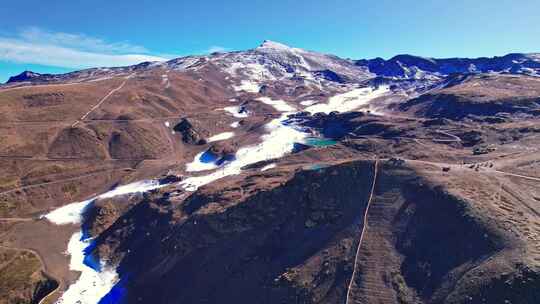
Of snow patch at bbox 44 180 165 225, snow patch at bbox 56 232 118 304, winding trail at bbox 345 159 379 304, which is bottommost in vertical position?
snow patch at bbox 56 232 118 304

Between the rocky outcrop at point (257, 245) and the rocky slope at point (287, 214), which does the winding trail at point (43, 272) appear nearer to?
the rocky slope at point (287, 214)

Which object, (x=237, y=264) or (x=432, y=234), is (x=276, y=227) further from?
(x=432, y=234)

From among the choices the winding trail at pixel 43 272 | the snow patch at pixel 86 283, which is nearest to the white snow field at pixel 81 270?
the snow patch at pixel 86 283

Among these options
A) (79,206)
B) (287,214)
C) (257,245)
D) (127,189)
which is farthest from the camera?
(127,189)

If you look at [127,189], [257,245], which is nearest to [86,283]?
[257,245]

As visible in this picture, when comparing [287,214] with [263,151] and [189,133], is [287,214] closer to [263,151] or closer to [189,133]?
[263,151]

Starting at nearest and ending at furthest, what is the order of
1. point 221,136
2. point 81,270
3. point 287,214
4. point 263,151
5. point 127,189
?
point 287,214
point 81,270
point 127,189
point 263,151
point 221,136

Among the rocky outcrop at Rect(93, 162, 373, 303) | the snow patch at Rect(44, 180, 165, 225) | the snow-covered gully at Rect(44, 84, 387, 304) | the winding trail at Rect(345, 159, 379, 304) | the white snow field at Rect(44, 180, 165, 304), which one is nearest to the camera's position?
the winding trail at Rect(345, 159, 379, 304)

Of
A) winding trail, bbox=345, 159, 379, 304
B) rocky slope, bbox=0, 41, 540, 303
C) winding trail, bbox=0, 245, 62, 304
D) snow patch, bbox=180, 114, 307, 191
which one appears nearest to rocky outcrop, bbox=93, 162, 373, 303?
rocky slope, bbox=0, 41, 540, 303

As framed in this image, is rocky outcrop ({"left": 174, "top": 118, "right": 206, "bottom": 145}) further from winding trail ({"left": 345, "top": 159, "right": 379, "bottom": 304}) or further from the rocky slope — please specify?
winding trail ({"left": 345, "top": 159, "right": 379, "bottom": 304})

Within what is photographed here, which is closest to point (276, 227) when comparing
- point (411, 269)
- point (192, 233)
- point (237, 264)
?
point (237, 264)

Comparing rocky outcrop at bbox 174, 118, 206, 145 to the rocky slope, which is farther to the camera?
rocky outcrop at bbox 174, 118, 206, 145

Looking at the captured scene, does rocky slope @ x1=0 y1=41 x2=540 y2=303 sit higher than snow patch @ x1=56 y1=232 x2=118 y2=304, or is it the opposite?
rocky slope @ x1=0 y1=41 x2=540 y2=303
